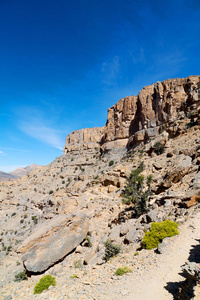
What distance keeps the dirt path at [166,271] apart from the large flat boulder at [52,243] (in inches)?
317

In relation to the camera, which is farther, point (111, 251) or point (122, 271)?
point (111, 251)

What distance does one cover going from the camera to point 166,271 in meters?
6.55

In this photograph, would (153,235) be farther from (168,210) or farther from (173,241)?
(168,210)

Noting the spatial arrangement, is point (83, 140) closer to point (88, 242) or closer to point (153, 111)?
point (153, 111)

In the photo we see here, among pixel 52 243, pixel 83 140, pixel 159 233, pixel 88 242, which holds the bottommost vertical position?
pixel 88 242

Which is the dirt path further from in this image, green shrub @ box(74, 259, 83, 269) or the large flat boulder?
the large flat boulder

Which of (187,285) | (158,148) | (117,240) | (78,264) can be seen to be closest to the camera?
(187,285)

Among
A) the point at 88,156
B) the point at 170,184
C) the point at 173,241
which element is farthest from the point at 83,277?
the point at 88,156

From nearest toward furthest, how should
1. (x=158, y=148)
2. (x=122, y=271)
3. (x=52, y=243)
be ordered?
(x=122, y=271), (x=52, y=243), (x=158, y=148)

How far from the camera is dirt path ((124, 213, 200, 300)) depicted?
234 inches

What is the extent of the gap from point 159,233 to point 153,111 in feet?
149

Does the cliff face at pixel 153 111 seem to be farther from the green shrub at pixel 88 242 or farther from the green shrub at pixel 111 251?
the green shrub at pixel 111 251

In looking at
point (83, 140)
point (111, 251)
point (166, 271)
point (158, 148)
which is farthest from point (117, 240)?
point (83, 140)

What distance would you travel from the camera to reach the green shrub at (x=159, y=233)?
28.4 ft
